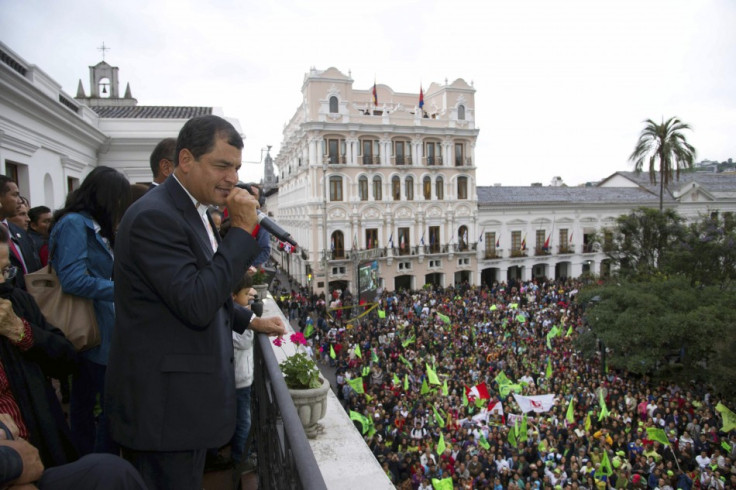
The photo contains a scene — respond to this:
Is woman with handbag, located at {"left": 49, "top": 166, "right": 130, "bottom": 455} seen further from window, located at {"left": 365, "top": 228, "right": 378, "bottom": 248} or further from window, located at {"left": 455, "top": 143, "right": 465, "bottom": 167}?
window, located at {"left": 455, "top": 143, "right": 465, "bottom": 167}

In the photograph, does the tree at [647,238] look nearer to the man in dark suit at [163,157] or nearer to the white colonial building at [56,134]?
the white colonial building at [56,134]

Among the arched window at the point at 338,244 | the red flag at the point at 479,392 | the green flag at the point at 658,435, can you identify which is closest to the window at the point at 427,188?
the arched window at the point at 338,244

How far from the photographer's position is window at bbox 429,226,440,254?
3589cm

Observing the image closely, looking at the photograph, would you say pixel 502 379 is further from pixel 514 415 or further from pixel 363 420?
pixel 363 420

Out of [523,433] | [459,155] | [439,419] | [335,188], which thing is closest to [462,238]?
[459,155]

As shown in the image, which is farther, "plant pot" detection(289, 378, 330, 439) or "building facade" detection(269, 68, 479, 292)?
"building facade" detection(269, 68, 479, 292)

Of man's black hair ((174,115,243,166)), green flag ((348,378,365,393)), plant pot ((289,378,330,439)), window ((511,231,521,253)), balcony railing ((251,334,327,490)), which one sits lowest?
green flag ((348,378,365,393))

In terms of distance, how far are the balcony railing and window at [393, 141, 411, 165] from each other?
32287mm

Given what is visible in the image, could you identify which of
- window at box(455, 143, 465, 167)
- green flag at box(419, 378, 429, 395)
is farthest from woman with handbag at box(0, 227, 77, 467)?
window at box(455, 143, 465, 167)

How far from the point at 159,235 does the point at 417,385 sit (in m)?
14.5

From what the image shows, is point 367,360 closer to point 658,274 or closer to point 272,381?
point 658,274

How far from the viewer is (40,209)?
5.15 meters

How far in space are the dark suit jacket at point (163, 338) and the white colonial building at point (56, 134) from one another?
306 inches

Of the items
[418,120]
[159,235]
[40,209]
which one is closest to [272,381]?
[159,235]
